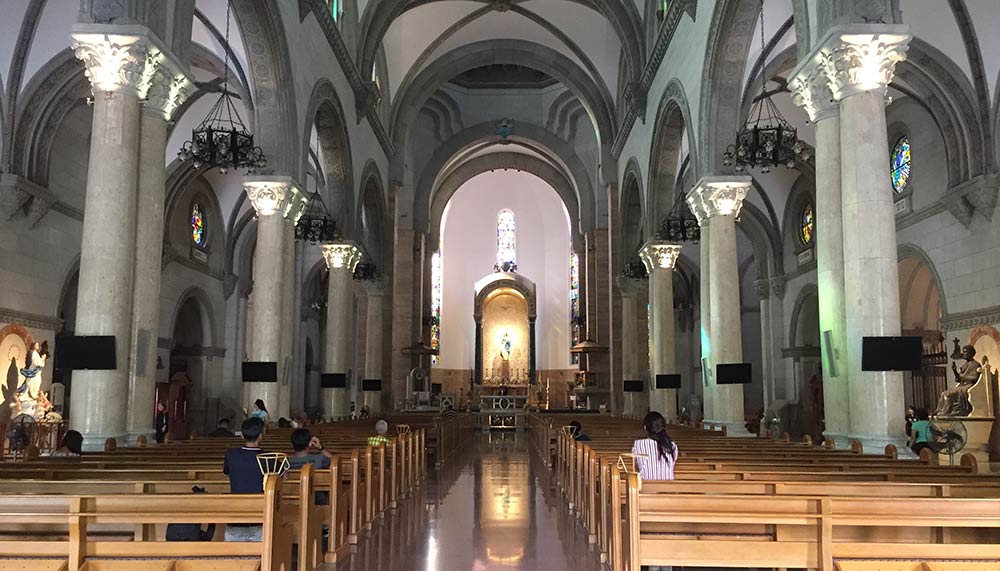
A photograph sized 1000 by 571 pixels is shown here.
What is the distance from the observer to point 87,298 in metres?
9.18

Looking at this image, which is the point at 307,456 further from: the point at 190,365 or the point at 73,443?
the point at 190,365

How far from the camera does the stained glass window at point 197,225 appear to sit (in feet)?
84.9

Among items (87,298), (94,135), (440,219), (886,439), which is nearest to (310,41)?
(94,135)

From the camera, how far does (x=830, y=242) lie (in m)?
10.2

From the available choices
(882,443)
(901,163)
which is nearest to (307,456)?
(882,443)

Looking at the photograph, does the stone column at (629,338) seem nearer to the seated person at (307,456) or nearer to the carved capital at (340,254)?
the carved capital at (340,254)

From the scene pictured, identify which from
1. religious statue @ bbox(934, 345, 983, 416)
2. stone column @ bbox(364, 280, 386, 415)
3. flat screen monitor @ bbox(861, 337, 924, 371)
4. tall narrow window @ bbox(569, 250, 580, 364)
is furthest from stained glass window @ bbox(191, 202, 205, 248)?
flat screen monitor @ bbox(861, 337, 924, 371)

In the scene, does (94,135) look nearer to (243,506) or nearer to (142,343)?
(142,343)

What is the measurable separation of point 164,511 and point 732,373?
37.9 ft

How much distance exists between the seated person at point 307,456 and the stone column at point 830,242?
607 cm

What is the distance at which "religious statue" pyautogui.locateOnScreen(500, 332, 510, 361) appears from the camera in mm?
46094

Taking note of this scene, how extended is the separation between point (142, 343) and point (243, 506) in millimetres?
5606

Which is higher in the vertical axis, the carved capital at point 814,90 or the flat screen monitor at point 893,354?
the carved capital at point 814,90

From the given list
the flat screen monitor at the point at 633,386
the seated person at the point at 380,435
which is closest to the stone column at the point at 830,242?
the seated person at the point at 380,435
